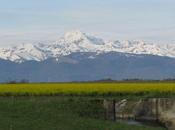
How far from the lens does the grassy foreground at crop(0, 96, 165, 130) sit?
114ft

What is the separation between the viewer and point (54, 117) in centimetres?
3966

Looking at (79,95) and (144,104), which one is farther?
(79,95)

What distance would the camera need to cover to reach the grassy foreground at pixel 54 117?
114 ft

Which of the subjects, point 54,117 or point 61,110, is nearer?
point 54,117

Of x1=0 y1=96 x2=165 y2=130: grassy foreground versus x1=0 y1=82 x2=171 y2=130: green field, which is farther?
x1=0 y1=82 x2=171 y2=130: green field

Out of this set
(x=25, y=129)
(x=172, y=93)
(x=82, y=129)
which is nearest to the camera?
(x=25, y=129)

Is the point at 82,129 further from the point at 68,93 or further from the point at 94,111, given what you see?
the point at 68,93

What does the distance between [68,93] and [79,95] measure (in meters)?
1.57

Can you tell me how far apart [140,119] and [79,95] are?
1196 cm

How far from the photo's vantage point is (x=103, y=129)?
35.5 metres

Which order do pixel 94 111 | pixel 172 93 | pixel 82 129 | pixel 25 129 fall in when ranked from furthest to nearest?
pixel 172 93 < pixel 94 111 < pixel 82 129 < pixel 25 129

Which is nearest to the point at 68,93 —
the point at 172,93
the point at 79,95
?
the point at 79,95

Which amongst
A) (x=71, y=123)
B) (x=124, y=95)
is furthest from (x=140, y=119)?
(x=71, y=123)

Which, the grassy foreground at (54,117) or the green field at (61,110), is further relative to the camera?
the green field at (61,110)
